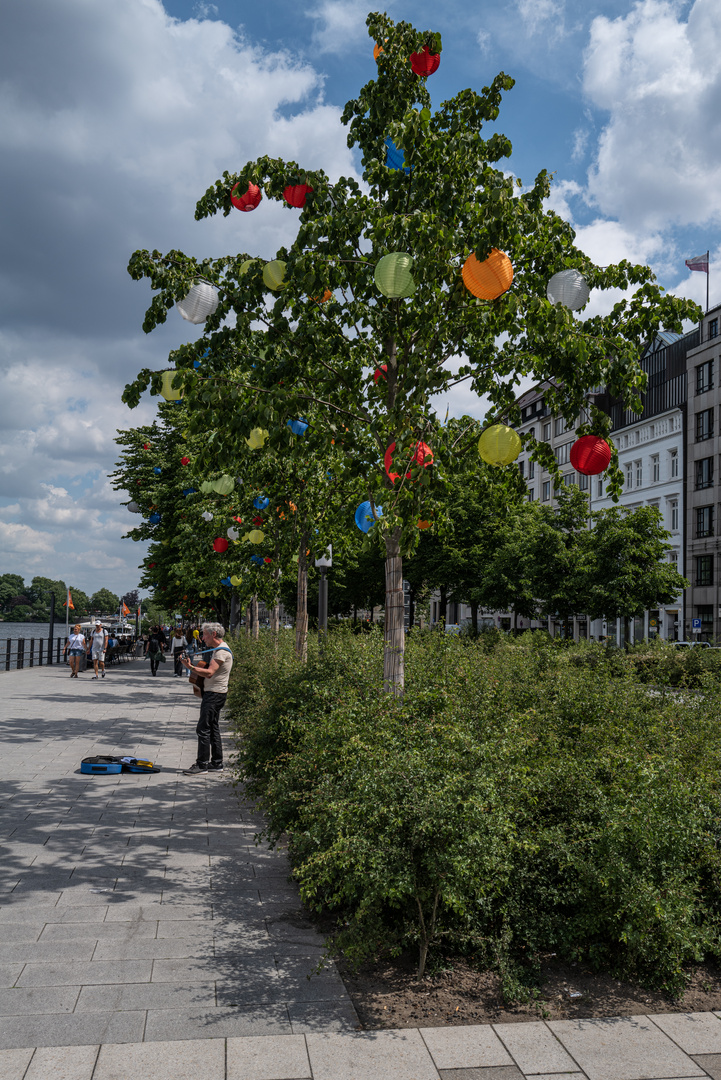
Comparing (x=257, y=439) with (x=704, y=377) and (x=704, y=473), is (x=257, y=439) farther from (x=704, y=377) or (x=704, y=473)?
(x=704, y=377)

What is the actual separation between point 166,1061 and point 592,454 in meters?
5.29

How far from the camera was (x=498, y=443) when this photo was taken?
21.8ft

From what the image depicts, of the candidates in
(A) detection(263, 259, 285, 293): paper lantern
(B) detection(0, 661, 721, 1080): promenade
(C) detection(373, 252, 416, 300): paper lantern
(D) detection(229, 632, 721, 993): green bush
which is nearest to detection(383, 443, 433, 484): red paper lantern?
(C) detection(373, 252, 416, 300): paper lantern

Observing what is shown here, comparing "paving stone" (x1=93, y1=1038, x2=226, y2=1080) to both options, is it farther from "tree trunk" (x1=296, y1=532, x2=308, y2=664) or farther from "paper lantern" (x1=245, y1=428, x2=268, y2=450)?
"tree trunk" (x1=296, y1=532, x2=308, y2=664)

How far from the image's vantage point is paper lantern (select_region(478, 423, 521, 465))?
6652 mm

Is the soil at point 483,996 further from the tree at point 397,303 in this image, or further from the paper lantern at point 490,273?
the paper lantern at point 490,273

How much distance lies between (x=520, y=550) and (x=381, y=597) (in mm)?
20259

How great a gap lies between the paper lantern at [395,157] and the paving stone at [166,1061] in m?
6.14

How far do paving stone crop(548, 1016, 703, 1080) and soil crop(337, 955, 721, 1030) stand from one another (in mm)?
104

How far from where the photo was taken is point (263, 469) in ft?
38.1

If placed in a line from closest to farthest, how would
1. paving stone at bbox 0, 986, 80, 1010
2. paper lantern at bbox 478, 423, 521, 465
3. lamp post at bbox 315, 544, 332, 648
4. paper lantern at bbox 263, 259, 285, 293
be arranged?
paving stone at bbox 0, 986, 80, 1010, paper lantern at bbox 263, 259, 285, 293, paper lantern at bbox 478, 423, 521, 465, lamp post at bbox 315, 544, 332, 648

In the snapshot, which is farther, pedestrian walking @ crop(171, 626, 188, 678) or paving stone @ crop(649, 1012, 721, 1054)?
pedestrian walking @ crop(171, 626, 188, 678)

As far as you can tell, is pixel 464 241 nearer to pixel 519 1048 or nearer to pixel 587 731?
pixel 587 731

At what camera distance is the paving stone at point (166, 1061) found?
129 inches
